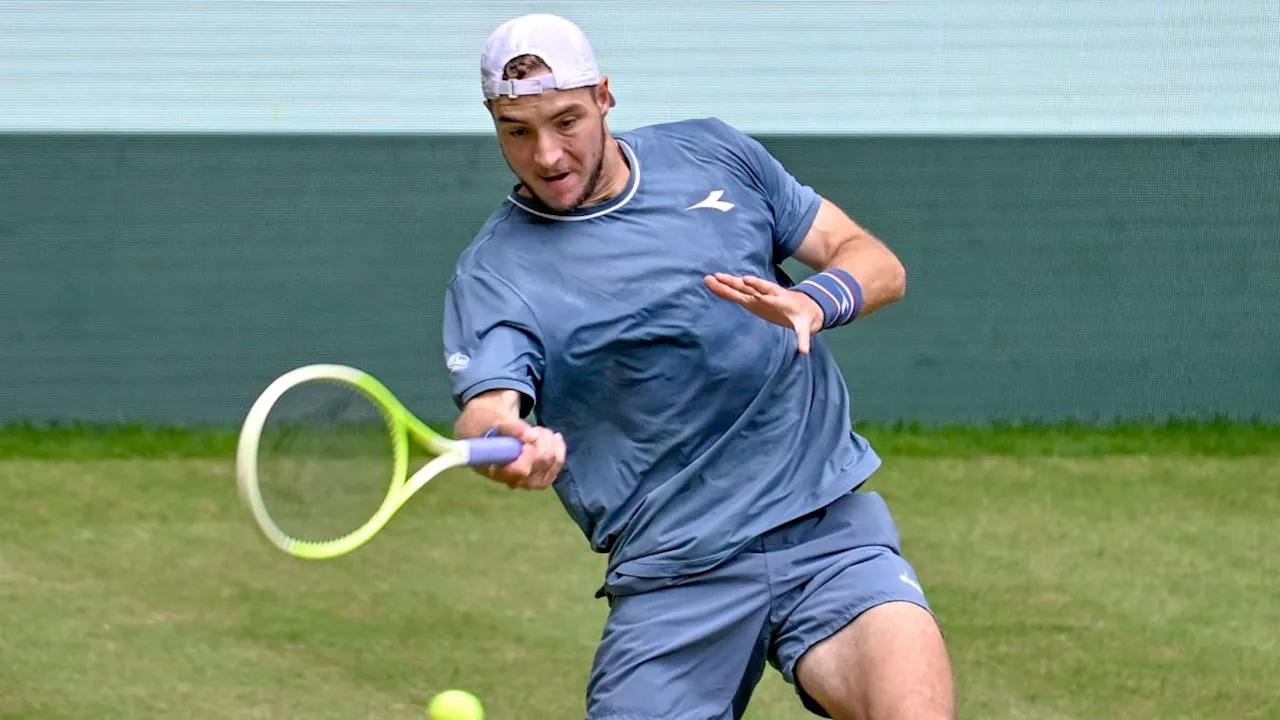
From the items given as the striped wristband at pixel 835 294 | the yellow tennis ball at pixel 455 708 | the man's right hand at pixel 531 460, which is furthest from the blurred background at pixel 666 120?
the man's right hand at pixel 531 460

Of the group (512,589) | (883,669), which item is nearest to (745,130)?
(512,589)

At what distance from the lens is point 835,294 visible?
11.9ft

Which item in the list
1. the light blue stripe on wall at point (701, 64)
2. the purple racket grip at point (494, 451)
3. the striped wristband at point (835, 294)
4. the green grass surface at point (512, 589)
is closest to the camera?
the purple racket grip at point (494, 451)

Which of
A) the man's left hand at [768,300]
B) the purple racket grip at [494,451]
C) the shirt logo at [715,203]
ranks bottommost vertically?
the purple racket grip at [494,451]

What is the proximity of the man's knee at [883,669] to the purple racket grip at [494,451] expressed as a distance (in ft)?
2.68

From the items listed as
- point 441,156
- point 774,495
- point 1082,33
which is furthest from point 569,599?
point 1082,33

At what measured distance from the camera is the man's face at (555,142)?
3.60m

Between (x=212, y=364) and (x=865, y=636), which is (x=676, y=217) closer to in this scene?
(x=865, y=636)

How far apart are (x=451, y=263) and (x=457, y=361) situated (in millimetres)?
5926

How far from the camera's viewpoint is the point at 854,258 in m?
3.89

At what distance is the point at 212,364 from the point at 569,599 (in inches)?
141

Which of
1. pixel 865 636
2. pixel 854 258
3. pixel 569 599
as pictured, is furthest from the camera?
pixel 569 599

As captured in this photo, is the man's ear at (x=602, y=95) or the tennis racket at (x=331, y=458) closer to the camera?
the tennis racket at (x=331, y=458)

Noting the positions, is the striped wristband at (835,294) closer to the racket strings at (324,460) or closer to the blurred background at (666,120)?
the racket strings at (324,460)
